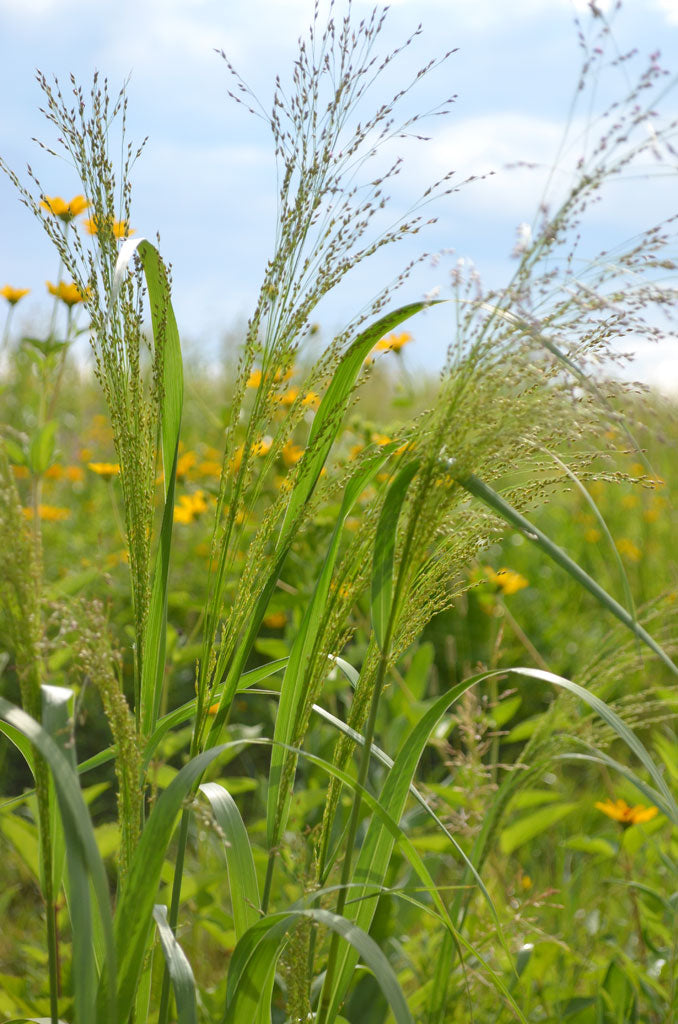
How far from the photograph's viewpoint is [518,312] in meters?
0.65

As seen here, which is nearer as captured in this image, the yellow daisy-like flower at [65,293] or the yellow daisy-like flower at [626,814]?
the yellow daisy-like flower at [626,814]

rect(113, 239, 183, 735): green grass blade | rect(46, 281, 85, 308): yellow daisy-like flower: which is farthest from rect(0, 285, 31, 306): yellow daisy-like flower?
rect(113, 239, 183, 735): green grass blade

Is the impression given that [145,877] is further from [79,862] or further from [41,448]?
[41,448]

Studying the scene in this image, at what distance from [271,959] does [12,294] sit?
1956 millimetres

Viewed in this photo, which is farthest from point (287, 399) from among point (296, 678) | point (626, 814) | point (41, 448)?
point (626, 814)

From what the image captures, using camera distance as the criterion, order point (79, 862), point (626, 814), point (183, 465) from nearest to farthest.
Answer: point (79, 862)
point (626, 814)
point (183, 465)

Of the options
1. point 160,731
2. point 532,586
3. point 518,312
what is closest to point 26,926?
point 160,731

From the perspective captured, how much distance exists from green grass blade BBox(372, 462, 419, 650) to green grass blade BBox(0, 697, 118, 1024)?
256mm

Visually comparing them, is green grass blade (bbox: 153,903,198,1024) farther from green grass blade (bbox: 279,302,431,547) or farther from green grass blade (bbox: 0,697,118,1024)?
green grass blade (bbox: 279,302,431,547)

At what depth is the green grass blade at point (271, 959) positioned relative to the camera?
0.62 meters

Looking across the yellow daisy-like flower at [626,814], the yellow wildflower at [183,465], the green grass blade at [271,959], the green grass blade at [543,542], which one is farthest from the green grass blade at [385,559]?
the yellow wildflower at [183,465]

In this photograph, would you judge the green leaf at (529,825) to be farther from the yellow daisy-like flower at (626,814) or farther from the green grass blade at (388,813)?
the green grass blade at (388,813)

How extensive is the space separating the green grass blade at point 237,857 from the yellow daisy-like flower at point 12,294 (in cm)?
176

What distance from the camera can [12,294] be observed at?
2.27m
